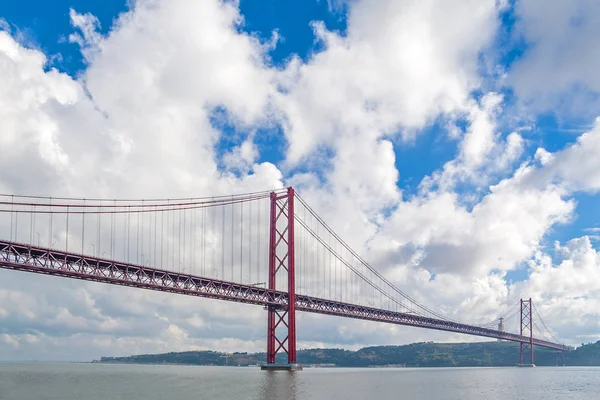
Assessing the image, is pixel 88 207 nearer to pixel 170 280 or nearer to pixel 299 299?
pixel 170 280

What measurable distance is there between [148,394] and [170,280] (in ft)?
74.2

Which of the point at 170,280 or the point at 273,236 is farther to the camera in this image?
the point at 273,236

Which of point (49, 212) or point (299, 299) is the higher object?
point (49, 212)

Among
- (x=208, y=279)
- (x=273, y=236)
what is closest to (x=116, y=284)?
(x=208, y=279)

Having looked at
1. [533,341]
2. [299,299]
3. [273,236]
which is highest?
[273,236]

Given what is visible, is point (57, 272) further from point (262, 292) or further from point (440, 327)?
point (440, 327)

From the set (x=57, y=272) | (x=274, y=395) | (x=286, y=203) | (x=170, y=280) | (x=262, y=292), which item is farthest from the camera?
(x=286, y=203)

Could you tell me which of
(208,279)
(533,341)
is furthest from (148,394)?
(533,341)

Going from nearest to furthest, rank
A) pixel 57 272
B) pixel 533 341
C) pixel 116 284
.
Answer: pixel 57 272
pixel 116 284
pixel 533 341

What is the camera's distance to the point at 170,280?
6650 cm

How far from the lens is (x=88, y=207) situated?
204 ft

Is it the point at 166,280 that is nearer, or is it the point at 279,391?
the point at 279,391

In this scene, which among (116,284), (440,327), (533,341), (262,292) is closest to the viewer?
→ (116,284)

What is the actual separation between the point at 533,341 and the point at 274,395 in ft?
466
